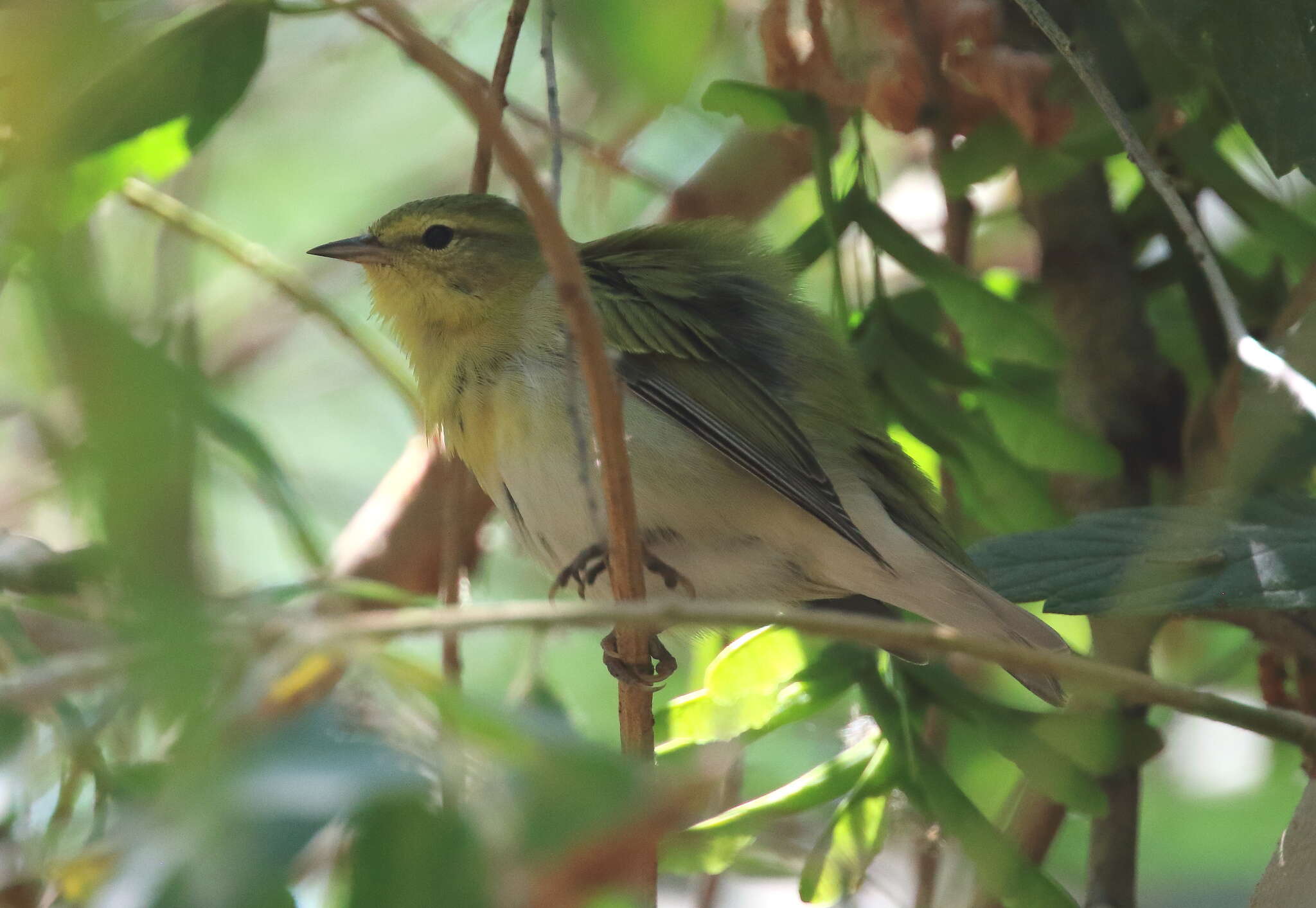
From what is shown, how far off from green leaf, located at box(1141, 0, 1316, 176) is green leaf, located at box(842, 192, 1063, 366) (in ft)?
1.67

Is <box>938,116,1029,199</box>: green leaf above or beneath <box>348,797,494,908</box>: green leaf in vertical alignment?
above

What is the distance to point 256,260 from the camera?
2.97 metres

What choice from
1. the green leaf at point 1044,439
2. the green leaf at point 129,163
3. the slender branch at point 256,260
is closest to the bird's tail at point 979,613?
the green leaf at point 1044,439

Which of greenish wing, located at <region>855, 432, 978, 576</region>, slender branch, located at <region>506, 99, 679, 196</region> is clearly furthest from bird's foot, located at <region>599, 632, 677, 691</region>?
slender branch, located at <region>506, 99, 679, 196</region>

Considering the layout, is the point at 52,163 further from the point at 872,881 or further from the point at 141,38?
the point at 872,881

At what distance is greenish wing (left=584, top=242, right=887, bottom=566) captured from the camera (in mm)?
2346

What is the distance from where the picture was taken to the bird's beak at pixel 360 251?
2.79 metres

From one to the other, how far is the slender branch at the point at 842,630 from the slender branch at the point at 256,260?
69.9 inches

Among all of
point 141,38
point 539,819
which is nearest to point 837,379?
point 141,38

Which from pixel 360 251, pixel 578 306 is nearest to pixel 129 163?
pixel 360 251

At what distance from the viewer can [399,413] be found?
432 cm

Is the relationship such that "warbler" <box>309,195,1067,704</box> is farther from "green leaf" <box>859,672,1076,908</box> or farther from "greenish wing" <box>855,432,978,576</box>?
"green leaf" <box>859,672,1076,908</box>

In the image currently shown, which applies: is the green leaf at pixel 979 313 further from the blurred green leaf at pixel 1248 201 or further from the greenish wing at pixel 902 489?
the blurred green leaf at pixel 1248 201

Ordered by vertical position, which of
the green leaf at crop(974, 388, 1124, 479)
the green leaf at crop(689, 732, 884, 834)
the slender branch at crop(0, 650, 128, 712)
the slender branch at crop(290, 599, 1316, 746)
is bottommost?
the slender branch at crop(0, 650, 128, 712)
